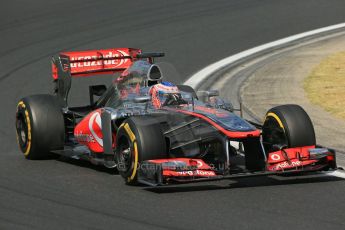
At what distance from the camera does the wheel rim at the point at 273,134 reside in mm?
10859

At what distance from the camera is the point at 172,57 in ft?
66.3

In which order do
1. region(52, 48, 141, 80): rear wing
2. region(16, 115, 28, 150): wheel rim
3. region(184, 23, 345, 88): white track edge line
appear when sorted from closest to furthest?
region(16, 115, 28, 150): wheel rim → region(52, 48, 141, 80): rear wing → region(184, 23, 345, 88): white track edge line

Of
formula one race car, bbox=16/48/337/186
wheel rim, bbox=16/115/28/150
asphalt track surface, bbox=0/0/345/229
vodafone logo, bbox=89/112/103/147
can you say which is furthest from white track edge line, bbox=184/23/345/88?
vodafone logo, bbox=89/112/103/147

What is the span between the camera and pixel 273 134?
36.4 ft

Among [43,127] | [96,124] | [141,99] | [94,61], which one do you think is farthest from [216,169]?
[94,61]

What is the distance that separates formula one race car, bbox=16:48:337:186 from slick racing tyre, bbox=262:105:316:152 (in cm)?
1

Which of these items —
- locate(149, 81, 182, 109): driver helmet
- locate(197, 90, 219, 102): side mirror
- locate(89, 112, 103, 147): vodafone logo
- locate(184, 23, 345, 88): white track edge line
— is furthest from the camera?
locate(184, 23, 345, 88): white track edge line

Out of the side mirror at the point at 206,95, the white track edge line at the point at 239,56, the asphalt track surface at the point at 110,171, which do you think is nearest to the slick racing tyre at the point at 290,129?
the asphalt track surface at the point at 110,171

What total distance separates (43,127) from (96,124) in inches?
38.1

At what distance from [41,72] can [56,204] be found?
10.2m

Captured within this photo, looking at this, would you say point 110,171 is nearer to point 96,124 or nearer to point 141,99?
point 96,124

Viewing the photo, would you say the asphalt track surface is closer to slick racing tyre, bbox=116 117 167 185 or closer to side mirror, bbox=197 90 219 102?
slick racing tyre, bbox=116 117 167 185

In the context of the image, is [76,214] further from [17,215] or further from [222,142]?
[222,142]

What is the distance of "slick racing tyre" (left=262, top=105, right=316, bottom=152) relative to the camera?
35.1ft
